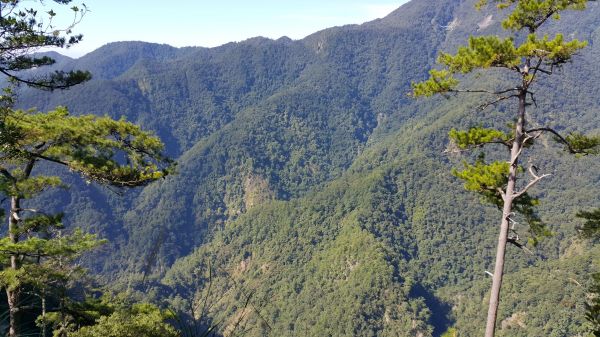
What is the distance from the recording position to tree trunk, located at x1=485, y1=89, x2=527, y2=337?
9.75 m

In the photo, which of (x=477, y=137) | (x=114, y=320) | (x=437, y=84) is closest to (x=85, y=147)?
(x=114, y=320)

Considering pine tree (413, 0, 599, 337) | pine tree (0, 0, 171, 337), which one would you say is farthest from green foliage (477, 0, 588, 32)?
pine tree (0, 0, 171, 337)

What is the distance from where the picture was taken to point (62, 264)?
11.1 metres

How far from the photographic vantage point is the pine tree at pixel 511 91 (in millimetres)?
9734

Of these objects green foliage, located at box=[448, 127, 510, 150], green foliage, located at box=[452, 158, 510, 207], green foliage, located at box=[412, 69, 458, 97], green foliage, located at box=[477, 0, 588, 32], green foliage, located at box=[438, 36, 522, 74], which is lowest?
green foliage, located at box=[452, 158, 510, 207]

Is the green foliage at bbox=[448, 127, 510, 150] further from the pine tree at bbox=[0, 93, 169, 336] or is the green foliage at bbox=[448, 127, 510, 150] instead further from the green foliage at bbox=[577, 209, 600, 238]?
the pine tree at bbox=[0, 93, 169, 336]

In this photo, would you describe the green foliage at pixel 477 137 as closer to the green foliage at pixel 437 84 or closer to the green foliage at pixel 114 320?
the green foliage at pixel 437 84

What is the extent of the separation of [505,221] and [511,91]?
9.51 feet

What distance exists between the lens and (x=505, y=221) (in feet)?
31.8

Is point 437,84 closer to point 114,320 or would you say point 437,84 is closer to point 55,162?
point 55,162

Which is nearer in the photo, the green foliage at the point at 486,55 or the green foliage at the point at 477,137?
the green foliage at the point at 486,55

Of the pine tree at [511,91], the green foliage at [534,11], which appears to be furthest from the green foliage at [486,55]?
the green foliage at [534,11]

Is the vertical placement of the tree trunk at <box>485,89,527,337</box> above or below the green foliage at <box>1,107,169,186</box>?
below

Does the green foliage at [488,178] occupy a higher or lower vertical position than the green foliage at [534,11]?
lower
